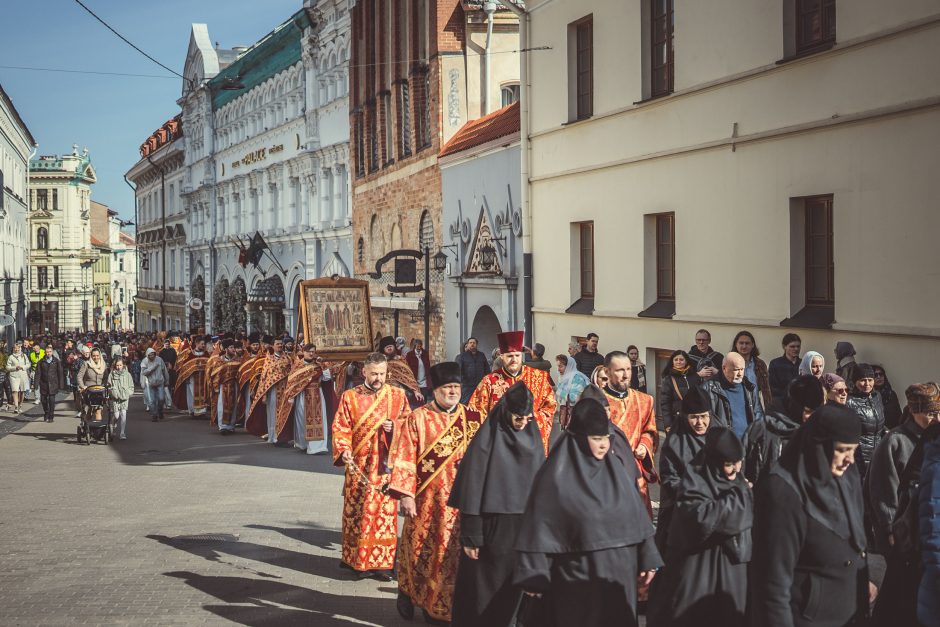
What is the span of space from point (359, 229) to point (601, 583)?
30.8 metres

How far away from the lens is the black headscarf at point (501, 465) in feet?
24.9

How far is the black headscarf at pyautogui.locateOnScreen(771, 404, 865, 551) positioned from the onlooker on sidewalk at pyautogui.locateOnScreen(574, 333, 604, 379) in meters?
11.9

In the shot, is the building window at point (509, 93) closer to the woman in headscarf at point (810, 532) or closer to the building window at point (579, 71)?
the building window at point (579, 71)

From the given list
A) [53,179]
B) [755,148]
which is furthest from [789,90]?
[53,179]

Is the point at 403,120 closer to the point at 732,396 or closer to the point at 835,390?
the point at 732,396

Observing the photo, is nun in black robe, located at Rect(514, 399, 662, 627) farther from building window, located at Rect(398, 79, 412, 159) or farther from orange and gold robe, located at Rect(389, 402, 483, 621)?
building window, located at Rect(398, 79, 412, 159)

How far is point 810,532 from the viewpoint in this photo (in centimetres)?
573

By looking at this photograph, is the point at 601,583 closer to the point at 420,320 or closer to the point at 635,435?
the point at 635,435

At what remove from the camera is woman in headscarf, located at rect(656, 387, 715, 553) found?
7344mm

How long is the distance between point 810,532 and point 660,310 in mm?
12756

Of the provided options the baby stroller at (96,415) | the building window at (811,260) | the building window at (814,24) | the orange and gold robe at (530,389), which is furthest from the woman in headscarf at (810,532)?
the baby stroller at (96,415)

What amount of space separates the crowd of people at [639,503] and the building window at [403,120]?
70.1ft

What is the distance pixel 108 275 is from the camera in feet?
377

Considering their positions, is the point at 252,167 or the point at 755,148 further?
the point at 252,167
